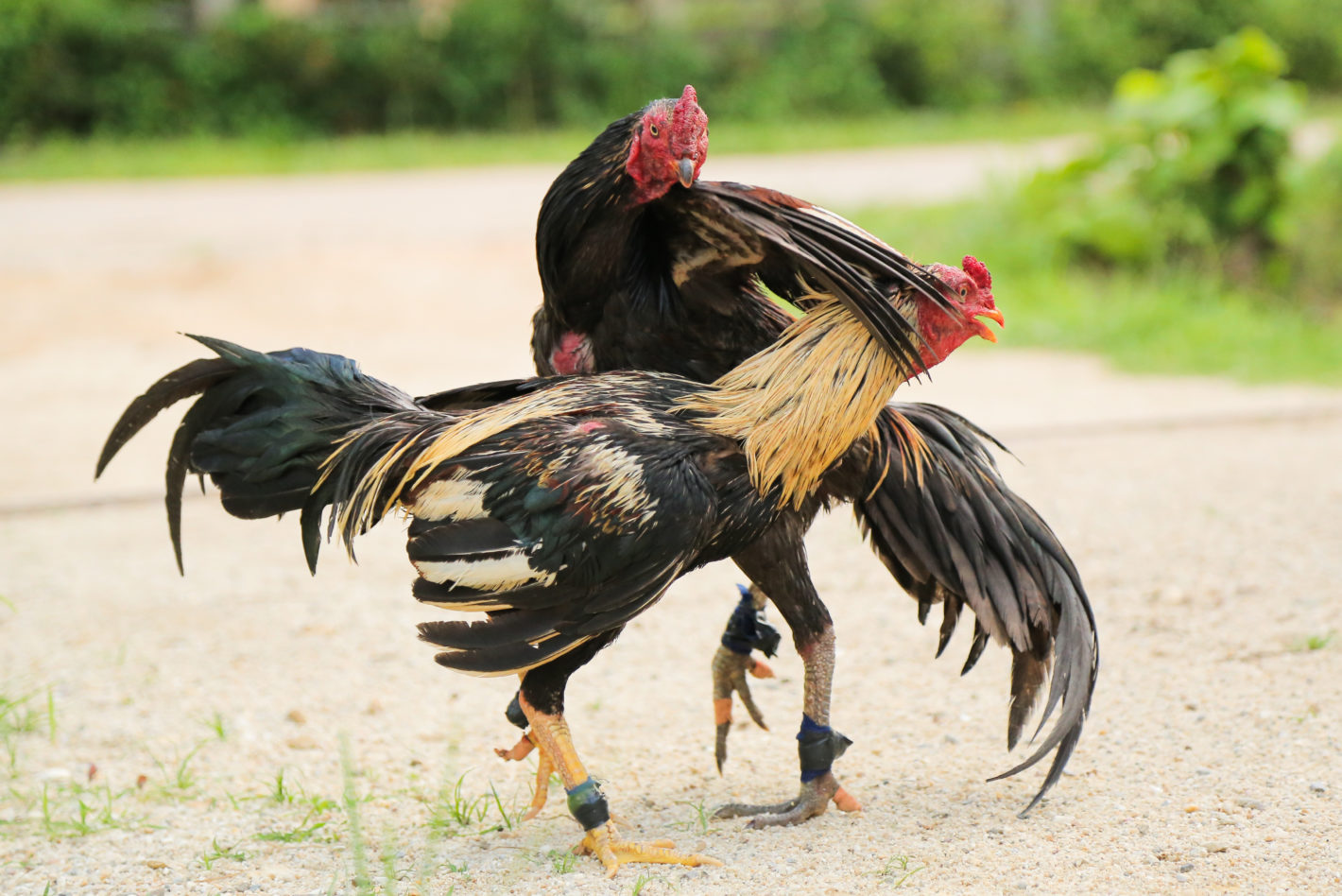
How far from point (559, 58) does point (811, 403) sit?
72.0 feet

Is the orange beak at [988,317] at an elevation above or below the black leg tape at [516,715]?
→ above

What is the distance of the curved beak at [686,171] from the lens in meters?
3.51

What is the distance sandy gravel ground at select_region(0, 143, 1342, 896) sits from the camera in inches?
148

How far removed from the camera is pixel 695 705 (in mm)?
5109

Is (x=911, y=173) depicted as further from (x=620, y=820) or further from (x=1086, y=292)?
(x=620, y=820)

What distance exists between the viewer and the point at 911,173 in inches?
677

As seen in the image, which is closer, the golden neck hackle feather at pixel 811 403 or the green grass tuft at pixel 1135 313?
the golden neck hackle feather at pixel 811 403

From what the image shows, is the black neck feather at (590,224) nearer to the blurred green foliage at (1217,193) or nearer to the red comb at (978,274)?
the red comb at (978,274)

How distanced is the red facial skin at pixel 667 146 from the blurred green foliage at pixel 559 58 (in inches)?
794

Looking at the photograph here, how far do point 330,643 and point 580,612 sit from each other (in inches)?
101

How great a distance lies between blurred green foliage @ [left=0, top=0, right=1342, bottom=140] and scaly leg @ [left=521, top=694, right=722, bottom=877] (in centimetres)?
2045

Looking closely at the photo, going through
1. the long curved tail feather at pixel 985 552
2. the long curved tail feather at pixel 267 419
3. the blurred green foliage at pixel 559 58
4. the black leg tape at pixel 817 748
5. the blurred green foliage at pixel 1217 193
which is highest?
the blurred green foliage at pixel 559 58

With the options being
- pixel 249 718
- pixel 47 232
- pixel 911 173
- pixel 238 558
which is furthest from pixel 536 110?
pixel 249 718

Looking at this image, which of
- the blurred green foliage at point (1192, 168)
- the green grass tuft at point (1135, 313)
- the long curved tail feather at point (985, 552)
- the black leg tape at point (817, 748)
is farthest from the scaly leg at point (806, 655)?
the blurred green foliage at point (1192, 168)
